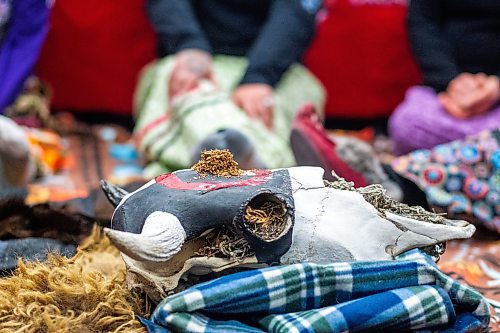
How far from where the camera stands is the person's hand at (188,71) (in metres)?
1.47

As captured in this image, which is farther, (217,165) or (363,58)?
(363,58)

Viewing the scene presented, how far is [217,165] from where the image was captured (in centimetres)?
65

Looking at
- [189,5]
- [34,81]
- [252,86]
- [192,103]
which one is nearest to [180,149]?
[192,103]

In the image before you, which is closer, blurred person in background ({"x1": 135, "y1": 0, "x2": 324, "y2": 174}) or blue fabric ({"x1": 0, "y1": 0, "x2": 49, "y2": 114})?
blurred person in background ({"x1": 135, "y1": 0, "x2": 324, "y2": 174})

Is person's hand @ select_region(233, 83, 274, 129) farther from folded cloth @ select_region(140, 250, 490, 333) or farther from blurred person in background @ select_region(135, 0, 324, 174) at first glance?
folded cloth @ select_region(140, 250, 490, 333)

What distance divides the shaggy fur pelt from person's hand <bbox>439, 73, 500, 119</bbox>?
1.01 m

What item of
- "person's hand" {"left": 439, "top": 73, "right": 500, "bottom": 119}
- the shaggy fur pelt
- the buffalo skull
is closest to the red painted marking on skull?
the buffalo skull

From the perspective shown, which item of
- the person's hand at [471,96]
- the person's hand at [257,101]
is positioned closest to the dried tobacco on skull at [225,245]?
the person's hand at [257,101]

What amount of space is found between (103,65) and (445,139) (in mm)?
952

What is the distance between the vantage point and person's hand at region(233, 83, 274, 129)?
1453 millimetres

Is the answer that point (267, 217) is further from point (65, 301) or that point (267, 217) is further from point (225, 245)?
point (65, 301)

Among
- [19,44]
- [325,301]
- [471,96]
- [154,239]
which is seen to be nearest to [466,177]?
[471,96]

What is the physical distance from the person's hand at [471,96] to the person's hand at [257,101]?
395 mm

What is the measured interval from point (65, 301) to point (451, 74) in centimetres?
118
